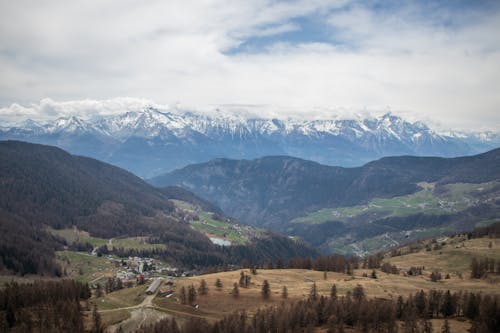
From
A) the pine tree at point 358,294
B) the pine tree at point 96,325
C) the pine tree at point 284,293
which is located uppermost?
the pine tree at point 358,294

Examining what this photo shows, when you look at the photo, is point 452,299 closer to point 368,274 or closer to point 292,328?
point 292,328

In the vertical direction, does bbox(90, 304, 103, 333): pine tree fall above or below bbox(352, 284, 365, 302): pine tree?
below

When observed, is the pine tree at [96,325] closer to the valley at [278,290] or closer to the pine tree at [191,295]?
the valley at [278,290]

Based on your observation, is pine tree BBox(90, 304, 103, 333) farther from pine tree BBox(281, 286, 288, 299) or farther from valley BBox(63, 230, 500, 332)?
pine tree BBox(281, 286, 288, 299)

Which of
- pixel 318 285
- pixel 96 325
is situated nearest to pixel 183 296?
pixel 96 325

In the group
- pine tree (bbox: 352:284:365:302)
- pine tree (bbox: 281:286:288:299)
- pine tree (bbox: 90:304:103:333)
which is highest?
pine tree (bbox: 352:284:365:302)

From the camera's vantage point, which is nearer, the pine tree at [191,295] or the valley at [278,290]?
the valley at [278,290]

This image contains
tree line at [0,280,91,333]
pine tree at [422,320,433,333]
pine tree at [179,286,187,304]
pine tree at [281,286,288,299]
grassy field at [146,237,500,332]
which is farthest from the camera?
pine tree at [281,286,288,299]

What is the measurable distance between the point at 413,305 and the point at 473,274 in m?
65.7

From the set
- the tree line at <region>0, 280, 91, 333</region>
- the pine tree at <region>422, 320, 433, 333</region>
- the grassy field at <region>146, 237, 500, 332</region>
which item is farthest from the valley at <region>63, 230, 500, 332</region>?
the tree line at <region>0, 280, 91, 333</region>

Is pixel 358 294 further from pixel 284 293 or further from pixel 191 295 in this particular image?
pixel 191 295

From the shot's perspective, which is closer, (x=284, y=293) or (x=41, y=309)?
(x=41, y=309)

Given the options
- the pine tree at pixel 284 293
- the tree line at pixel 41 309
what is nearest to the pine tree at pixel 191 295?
the pine tree at pixel 284 293

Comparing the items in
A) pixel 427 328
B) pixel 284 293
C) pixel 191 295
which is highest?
pixel 191 295
